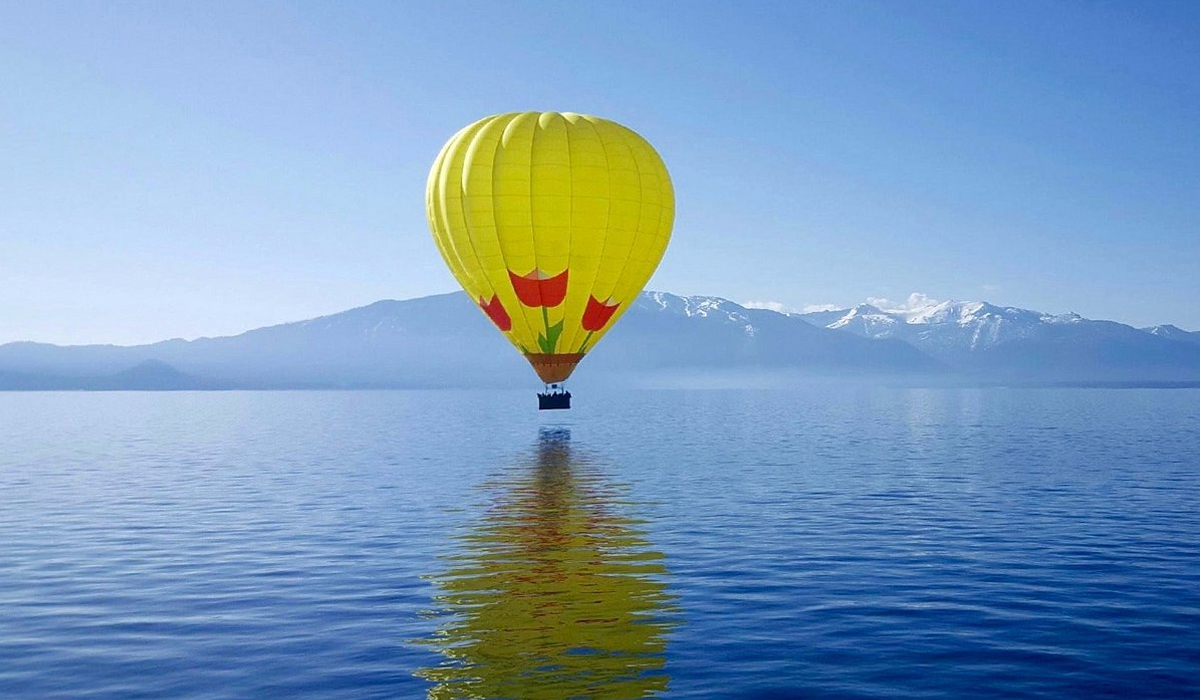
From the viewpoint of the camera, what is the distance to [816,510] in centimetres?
4603

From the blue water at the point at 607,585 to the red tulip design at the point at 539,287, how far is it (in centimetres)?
1094

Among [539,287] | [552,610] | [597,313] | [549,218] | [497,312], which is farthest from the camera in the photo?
[497,312]

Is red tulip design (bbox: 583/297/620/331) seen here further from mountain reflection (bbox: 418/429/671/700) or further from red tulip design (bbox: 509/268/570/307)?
mountain reflection (bbox: 418/429/671/700)

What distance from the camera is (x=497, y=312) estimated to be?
67562 millimetres

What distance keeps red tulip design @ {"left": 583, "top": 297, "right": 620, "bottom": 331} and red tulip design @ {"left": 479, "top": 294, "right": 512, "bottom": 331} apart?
4.94m

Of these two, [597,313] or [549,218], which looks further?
[597,313]

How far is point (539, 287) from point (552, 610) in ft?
133

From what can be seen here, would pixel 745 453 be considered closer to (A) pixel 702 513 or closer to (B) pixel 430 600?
(A) pixel 702 513

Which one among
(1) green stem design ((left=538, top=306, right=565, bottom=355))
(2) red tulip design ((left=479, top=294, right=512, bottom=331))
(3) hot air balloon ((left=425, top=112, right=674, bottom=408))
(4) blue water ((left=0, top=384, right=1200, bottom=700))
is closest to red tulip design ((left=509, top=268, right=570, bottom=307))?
(3) hot air balloon ((left=425, top=112, right=674, bottom=408))

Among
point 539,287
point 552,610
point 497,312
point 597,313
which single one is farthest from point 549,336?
point 552,610

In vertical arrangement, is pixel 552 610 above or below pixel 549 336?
below

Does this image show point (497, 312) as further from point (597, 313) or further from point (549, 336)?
point (597, 313)

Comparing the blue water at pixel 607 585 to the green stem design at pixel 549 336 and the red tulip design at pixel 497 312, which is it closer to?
the green stem design at pixel 549 336

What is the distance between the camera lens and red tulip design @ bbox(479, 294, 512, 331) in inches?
2628
